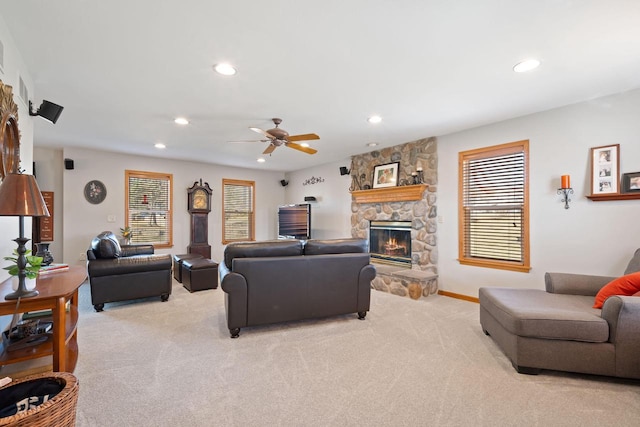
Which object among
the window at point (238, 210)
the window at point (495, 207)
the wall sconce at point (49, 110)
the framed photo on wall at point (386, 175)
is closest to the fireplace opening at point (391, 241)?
the framed photo on wall at point (386, 175)

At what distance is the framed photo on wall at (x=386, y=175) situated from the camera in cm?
524

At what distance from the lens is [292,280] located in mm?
3109

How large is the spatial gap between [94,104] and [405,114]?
3.60m

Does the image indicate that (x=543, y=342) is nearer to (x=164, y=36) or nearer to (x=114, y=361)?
(x=114, y=361)

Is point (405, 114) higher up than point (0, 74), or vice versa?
point (405, 114)

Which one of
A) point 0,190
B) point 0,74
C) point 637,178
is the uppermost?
point 0,74

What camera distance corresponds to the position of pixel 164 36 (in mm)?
2092

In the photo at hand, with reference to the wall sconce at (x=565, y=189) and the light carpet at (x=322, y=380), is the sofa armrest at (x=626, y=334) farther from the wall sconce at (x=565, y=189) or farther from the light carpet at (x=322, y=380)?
the wall sconce at (x=565, y=189)

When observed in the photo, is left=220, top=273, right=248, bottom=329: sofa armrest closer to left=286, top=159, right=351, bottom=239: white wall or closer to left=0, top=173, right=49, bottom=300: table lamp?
left=0, top=173, right=49, bottom=300: table lamp

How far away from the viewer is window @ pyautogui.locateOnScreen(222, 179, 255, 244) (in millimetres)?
7266

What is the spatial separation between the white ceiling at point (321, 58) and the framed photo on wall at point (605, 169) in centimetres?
59

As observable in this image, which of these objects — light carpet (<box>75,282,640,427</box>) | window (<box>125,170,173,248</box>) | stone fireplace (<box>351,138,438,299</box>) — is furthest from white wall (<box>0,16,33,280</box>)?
stone fireplace (<box>351,138,438,299</box>)

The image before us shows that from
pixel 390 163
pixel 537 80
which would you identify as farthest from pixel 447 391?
pixel 390 163

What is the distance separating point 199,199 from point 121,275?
3.06 metres
